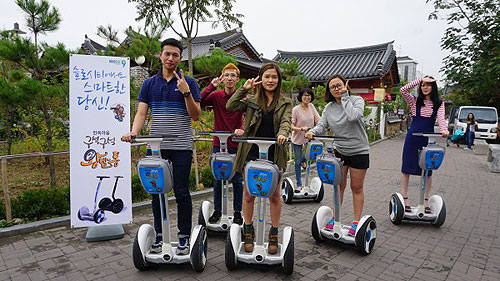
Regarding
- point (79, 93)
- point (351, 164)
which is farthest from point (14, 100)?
point (351, 164)

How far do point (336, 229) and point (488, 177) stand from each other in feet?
20.9

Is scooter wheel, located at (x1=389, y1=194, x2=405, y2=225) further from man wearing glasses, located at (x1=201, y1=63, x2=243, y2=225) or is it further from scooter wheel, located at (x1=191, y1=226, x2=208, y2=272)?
scooter wheel, located at (x1=191, y1=226, x2=208, y2=272)

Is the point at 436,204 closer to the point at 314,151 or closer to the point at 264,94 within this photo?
the point at 314,151

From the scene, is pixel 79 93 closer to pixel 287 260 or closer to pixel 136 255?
pixel 136 255

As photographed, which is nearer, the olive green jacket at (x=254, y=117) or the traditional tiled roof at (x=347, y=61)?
the olive green jacket at (x=254, y=117)

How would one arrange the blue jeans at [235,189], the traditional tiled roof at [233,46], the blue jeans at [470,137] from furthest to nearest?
1. the traditional tiled roof at [233,46]
2. the blue jeans at [470,137]
3. the blue jeans at [235,189]

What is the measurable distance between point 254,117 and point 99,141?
6.13 ft

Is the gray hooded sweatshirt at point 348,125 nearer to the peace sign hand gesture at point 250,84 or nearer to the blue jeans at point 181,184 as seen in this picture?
the peace sign hand gesture at point 250,84

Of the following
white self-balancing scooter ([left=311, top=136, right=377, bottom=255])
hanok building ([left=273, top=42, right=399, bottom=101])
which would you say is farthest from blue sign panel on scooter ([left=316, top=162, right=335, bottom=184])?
hanok building ([left=273, top=42, right=399, bottom=101])

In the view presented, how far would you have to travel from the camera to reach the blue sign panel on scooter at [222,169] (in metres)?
3.30

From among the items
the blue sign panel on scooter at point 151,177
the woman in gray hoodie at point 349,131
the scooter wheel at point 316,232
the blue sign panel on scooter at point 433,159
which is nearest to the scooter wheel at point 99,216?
the blue sign panel on scooter at point 151,177

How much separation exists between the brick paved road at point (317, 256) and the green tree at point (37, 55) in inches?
69.8

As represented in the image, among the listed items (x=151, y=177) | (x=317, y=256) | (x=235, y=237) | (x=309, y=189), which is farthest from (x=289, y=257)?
(x=309, y=189)

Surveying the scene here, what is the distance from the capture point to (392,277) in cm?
280
